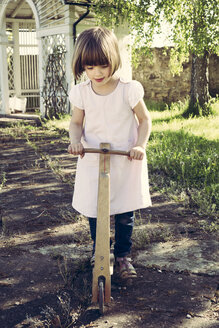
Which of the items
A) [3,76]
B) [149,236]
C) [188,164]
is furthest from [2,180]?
[3,76]

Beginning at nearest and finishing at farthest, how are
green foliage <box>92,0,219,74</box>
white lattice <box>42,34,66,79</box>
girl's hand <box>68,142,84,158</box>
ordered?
girl's hand <box>68,142,84,158</box> → green foliage <box>92,0,219,74</box> → white lattice <box>42,34,66,79</box>

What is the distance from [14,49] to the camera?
12930 mm

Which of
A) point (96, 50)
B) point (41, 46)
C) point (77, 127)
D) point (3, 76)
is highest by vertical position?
point (41, 46)

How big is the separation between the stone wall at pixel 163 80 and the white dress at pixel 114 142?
9921 millimetres

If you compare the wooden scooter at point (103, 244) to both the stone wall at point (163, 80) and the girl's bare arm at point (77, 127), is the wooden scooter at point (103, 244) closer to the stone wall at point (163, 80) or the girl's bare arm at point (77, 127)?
the girl's bare arm at point (77, 127)

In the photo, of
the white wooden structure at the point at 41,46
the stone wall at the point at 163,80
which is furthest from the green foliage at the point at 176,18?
the stone wall at the point at 163,80

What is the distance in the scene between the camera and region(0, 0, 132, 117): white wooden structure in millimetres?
9773

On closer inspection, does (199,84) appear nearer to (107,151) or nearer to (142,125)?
(142,125)

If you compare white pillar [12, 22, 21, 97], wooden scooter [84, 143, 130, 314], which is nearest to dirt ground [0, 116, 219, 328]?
wooden scooter [84, 143, 130, 314]

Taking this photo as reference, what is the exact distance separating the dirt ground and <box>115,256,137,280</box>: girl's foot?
58 millimetres

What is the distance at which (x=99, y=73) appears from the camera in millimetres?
2275

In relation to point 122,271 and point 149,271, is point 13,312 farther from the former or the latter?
point 149,271

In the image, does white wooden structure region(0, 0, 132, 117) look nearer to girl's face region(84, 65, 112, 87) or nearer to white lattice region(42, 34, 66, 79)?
white lattice region(42, 34, 66, 79)

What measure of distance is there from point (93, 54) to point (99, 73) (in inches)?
4.6
